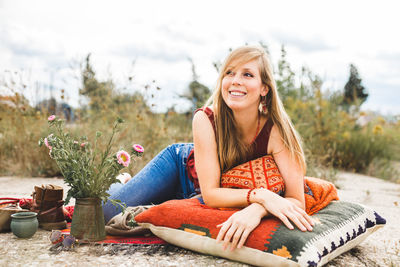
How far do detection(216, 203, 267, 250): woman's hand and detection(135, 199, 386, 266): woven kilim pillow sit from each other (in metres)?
0.05

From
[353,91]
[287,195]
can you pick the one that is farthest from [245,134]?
[353,91]

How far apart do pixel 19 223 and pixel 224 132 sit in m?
1.41

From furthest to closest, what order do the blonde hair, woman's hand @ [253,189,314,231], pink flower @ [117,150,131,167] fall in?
the blonde hair, pink flower @ [117,150,131,167], woman's hand @ [253,189,314,231]

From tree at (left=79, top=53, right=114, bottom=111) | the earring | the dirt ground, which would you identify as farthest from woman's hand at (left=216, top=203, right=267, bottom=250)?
tree at (left=79, top=53, right=114, bottom=111)

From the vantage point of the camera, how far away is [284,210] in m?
2.07

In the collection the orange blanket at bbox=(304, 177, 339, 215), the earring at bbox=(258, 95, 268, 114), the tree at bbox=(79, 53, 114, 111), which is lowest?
the orange blanket at bbox=(304, 177, 339, 215)

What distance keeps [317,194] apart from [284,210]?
0.78 metres

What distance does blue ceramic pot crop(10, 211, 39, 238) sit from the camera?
2299 millimetres

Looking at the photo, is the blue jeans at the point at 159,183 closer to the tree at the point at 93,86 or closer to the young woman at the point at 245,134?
the young woman at the point at 245,134

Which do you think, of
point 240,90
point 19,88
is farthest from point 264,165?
point 19,88

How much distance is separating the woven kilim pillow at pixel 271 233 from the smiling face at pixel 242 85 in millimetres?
701

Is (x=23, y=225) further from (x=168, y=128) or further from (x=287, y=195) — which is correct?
(x=168, y=128)

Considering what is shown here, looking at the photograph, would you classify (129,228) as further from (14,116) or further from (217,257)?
(14,116)

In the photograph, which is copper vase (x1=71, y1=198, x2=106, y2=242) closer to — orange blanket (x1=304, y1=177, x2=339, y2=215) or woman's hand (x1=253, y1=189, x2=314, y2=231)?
woman's hand (x1=253, y1=189, x2=314, y2=231)
